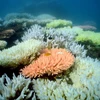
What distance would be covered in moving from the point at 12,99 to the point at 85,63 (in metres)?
1.40

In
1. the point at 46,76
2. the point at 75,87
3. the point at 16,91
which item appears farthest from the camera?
the point at 46,76

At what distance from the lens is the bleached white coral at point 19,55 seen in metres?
2.53

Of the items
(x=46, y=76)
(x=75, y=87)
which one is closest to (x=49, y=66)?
(x=46, y=76)

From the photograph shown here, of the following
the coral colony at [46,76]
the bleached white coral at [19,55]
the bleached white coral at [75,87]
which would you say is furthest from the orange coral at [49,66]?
the bleached white coral at [19,55]

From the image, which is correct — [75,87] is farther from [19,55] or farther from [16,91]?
[19,55]

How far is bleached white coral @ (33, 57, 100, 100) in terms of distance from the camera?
6.37 feet

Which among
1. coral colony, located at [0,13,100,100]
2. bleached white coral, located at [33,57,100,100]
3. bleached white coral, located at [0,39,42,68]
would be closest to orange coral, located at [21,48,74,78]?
coral colony, located at [0,13,100,100]

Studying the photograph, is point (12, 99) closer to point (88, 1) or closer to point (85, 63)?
point (85, 63)

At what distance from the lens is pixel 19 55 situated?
256cm

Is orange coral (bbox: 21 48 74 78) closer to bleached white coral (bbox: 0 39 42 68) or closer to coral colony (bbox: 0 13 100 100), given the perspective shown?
coral colony (bbox: 0 13 100 100)

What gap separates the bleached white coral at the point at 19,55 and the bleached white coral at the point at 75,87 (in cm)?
45

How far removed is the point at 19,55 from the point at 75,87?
1013mm

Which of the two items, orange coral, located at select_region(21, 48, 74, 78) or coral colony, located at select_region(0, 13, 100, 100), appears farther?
orange coral, located at select_region(21, 48, 74, 78)

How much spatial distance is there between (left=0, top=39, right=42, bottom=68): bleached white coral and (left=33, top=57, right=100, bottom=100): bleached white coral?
451mm
